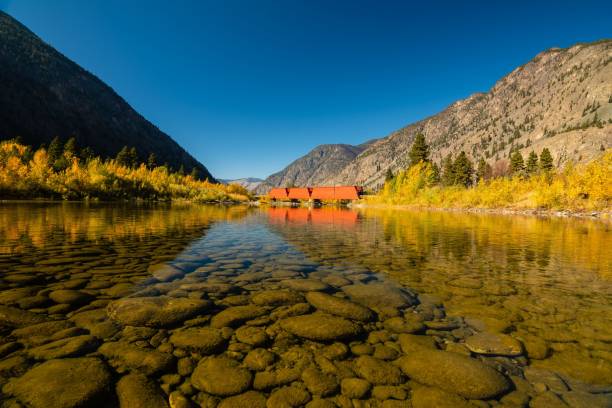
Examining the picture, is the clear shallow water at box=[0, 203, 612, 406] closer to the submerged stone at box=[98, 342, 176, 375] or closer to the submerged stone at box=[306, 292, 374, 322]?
the submerged stone at box=[98, 342, 176, 375]

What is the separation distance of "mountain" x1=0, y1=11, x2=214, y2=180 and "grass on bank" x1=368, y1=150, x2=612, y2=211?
140971 millimetres

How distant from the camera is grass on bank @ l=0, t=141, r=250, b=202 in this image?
49.2m

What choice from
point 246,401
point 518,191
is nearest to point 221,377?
point 246,401

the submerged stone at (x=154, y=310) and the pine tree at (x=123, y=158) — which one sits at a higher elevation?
the pine tree at (x=123, y=158)

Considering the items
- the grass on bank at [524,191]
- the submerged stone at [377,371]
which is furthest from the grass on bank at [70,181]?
the submerged stone at [377,371]

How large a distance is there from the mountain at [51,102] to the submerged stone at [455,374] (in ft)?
502

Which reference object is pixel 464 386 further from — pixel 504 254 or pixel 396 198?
pixel 396 198

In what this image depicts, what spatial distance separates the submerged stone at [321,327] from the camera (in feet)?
15.3

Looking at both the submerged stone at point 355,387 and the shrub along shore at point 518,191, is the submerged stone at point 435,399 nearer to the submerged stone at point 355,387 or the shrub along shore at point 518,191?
the submerged stone at point 355,387

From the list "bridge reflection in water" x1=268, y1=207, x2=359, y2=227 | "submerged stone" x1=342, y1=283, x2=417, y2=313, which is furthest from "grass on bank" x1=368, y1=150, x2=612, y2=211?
"submerged stone" x1=342, y1=283, x2=417, y2=313

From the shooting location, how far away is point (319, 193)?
11244 centimetres

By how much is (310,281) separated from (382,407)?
15.4ft

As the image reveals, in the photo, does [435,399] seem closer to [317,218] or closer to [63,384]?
[63,384]

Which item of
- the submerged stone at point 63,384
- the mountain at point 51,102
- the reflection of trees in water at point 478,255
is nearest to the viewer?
the submerged stone at point 63,384
